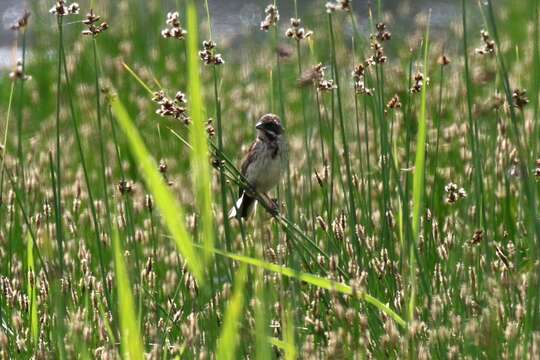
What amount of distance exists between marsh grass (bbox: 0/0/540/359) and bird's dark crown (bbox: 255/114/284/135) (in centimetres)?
21

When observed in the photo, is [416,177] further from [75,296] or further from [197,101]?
[75,296]

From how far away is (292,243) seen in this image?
3604 millimetres

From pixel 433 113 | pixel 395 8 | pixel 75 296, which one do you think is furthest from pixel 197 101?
pixel 395 8

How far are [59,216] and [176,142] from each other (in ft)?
11.2

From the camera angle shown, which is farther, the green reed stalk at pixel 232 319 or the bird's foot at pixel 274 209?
the bird's foot at pixel 274 209

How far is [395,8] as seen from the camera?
11539 millimetres

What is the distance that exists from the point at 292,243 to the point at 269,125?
66.8 inches

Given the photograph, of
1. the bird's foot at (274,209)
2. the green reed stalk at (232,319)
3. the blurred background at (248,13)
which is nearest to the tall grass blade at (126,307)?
the green reed stalk at (232,319)

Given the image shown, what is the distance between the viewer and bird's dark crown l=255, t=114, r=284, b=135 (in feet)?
17.1

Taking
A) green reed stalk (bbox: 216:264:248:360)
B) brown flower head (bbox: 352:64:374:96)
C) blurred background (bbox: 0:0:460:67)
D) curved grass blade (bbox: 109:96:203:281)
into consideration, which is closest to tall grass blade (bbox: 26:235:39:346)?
brown flower head (bbox: 352:64:374:96)

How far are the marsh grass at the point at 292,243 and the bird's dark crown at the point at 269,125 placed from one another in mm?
209

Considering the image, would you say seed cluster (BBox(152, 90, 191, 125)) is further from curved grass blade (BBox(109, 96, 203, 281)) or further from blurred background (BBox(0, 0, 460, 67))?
blurred background (BBox(0, 0, 460, 67))

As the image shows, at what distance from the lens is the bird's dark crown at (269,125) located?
5207 millimetres

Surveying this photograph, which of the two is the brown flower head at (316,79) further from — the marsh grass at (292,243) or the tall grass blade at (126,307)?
the tall grass blade at (126,307)
